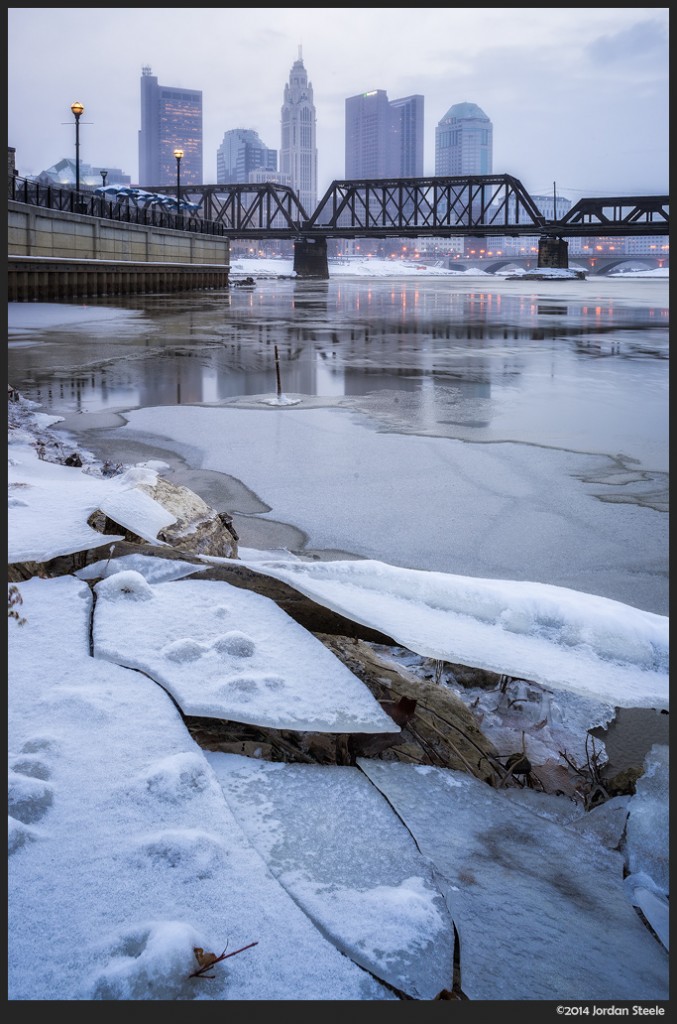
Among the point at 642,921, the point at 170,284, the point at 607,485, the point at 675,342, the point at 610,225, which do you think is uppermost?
the point at 610,225

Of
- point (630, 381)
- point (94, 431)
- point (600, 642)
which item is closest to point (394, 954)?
point (600, 642)

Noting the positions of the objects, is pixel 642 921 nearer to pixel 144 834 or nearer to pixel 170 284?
pixel 144 834

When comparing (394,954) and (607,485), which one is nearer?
(394,954)

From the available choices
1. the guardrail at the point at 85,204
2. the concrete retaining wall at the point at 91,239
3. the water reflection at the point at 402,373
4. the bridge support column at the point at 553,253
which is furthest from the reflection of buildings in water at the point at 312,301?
the bridge support column at the point at 553,253

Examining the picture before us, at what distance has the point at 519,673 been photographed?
379 centimetres

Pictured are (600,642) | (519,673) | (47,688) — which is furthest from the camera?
(600,642)

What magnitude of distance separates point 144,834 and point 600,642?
95.9 inches

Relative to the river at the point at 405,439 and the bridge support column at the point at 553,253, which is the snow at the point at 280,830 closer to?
the river at the point at 405,439

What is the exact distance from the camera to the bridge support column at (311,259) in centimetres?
13300

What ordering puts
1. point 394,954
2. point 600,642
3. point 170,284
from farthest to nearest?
point 170,284 < point 600,642 < point 394,954

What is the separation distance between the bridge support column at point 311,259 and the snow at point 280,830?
435 feet

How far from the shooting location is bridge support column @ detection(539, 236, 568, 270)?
→ 410 ft

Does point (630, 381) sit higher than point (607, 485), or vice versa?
point (630, 381)

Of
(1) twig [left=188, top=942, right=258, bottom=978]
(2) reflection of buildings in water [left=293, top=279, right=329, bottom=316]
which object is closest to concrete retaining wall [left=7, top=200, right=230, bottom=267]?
(2) reflection of buildings in water [left=293, top=279, right=329, bottom=316]
